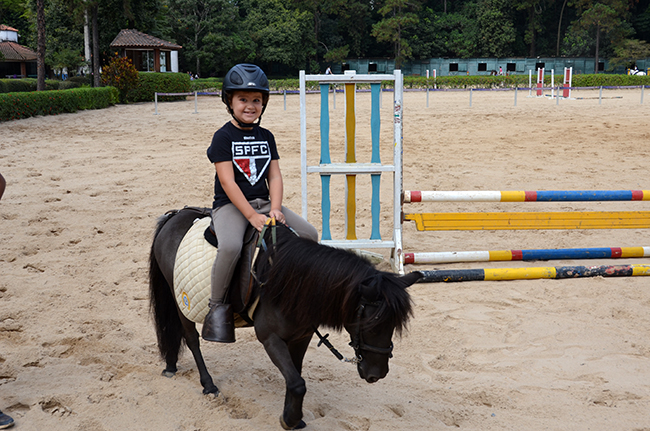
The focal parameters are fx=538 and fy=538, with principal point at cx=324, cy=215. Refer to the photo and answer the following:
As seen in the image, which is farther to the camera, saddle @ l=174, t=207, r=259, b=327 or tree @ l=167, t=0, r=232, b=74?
tree @ l=167, t=0, r=232, b=74

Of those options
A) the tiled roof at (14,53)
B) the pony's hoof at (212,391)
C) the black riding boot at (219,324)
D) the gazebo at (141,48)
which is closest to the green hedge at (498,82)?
the gazebo at (141,48)

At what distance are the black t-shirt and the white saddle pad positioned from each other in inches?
9.0

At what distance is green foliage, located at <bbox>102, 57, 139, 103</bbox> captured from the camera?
26234 mm

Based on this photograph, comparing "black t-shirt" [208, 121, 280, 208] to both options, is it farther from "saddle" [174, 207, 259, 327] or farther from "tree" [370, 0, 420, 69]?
"tree" [370, 0, 420, 69]

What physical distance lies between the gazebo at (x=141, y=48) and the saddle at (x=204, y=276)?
1267 inches

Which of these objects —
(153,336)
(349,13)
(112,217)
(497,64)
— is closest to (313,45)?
(349,13)

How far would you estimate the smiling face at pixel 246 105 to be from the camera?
9.20 ft

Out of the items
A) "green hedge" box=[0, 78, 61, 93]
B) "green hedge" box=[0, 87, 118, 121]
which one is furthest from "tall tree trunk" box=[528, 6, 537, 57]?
"green hedge" box=[0, 78, 61, 93]

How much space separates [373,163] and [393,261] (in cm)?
99

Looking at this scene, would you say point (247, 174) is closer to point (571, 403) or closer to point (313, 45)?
point (571, 403)

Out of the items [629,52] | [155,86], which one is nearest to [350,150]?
[155,86]

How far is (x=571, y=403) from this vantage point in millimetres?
2947

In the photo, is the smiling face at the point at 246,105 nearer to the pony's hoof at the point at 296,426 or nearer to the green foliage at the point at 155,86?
the pony's hoof at the point at 296,426

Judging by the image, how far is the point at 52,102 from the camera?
747 inches
